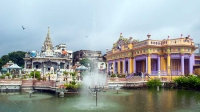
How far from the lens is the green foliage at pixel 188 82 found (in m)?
32.5

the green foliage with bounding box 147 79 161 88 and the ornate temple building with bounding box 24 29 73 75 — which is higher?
the ornate temple building with bounding box 24 29 73 75

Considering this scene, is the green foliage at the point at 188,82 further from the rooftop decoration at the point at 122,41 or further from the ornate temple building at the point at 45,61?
the ornate temple building at the point at 45,61

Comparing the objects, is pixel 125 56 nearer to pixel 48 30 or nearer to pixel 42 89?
pixel 42 89

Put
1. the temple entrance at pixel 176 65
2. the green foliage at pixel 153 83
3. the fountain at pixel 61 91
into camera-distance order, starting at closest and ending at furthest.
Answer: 1. the fountain at pixel 61 91
2. the green foliage at pixel 153 83
3. the temple entrance at pixel 176 65

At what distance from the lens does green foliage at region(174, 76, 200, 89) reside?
32.5m

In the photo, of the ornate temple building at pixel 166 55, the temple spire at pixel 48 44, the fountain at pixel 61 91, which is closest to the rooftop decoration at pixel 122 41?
the ornate temple building at pixel 166 55

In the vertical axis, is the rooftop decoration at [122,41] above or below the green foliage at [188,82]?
above

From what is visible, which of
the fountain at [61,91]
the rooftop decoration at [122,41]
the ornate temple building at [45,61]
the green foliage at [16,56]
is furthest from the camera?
the green foliage at [16,56]

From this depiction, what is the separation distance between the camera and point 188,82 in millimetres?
33906

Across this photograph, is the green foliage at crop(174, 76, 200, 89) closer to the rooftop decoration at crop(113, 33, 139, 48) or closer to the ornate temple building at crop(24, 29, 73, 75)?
the rooftop decoration at crop(113, 33, 139, 48)

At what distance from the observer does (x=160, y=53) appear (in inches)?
1665

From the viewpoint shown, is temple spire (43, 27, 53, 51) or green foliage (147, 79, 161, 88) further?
temple spire (43, 27, 53, 51)

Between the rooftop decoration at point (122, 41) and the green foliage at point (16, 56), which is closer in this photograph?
the rooftop decoration at point (122, 41)

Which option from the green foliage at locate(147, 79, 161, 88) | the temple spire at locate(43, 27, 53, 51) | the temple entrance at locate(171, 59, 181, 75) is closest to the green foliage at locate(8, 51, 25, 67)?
the temple spire at locate(43, 27, 53, 51)
